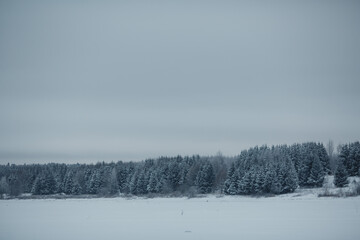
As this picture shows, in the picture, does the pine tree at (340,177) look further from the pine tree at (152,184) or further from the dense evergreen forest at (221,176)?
the pine tree at (152,184)

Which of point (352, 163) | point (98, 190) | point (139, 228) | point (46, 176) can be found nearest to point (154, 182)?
point (98, 190)

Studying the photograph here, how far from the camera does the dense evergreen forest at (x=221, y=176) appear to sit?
77.8m

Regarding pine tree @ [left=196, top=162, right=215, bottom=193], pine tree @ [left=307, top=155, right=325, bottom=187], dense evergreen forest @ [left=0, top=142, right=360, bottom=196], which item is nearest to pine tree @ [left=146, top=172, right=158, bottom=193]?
dense evergreen forest @ [left=0, top=142, right=360, bottom=196]

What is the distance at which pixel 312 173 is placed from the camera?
79562 millimetres

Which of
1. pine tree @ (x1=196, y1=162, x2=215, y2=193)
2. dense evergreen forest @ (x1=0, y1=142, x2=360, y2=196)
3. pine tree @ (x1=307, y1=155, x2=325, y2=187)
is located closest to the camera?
dense evergreen forest @ (x1=0, y1=142, x2=360, y2=196)

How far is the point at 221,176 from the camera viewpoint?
3952 inches

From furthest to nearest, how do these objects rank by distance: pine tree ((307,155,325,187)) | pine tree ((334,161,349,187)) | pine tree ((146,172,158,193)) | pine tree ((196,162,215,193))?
pine tree ((146,172,158,193)), pine tree ((196,162,215,193)), pine tree ((307,155,325,187)), pine tree ((334,161,349,187))

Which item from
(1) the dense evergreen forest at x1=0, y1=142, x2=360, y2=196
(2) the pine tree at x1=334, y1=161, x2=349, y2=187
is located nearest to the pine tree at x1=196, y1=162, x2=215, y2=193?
(1) the dense evergreen forest at x1=0, y1=142, x2=360, y2=196

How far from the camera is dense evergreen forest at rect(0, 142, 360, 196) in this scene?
77812mm

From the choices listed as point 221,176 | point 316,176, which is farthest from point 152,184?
point 316,176

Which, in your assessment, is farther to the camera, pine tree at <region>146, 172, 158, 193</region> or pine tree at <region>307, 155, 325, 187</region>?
pine tree at <region>146, 172, 158, 193</region>

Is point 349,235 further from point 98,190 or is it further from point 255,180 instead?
point 98,190

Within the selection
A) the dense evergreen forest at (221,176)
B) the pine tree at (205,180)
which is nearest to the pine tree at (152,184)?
the dense evergreen forest at (221,176)

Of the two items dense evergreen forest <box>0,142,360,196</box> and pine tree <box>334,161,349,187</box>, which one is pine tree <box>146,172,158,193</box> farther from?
→ pine tree <box>334,161,349,187</box>
